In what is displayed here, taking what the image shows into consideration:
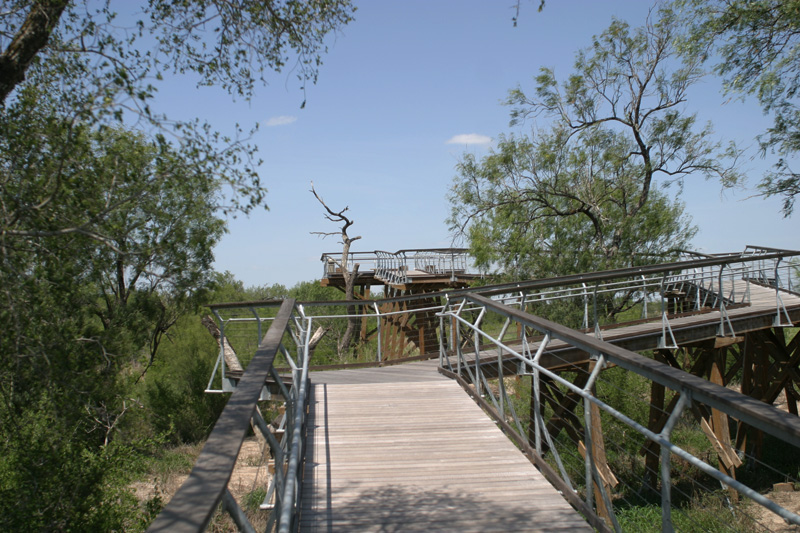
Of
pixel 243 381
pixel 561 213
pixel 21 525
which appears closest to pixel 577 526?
pixel 243 381

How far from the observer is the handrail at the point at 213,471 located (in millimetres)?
1379

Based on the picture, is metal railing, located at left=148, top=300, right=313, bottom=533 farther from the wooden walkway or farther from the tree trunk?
the tree trunk

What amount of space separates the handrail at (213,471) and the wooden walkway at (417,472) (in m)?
1.33

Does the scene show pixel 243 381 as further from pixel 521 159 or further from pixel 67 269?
pixel 521 159

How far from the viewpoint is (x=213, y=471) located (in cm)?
165

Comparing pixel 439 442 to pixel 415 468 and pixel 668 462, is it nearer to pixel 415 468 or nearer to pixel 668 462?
pixel 415 468

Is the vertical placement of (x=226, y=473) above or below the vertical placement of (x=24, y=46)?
below

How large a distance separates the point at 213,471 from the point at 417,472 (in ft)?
8.91

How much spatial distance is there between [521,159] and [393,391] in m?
13.6

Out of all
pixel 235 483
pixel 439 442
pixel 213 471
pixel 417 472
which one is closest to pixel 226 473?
pixel 213 471

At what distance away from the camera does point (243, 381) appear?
8.53 feet

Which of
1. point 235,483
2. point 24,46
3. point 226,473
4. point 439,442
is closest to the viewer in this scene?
point 226,473

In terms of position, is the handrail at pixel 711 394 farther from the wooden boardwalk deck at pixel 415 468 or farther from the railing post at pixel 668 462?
the wooden boardwalk deck at pixel 415 468

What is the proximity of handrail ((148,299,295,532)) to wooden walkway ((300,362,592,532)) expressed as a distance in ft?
4.35
